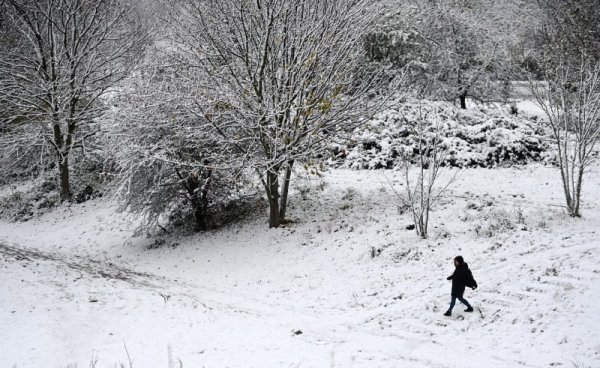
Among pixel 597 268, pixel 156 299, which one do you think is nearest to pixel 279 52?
pixel 156 299

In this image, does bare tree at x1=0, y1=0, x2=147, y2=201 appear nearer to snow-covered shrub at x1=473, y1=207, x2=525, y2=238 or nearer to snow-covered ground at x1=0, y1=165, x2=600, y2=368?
snow-covered ground at x1=0, y1=165, x2=600, y2=368

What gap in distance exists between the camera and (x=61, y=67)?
1955 cm

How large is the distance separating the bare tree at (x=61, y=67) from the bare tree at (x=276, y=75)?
8.28m

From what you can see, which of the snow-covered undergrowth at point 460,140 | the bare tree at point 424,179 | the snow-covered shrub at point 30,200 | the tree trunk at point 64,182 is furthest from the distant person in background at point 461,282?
the snow-covered shrub at point 30,200

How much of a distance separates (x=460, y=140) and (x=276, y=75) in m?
9.92

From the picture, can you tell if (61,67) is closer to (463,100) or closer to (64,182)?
(64,182)

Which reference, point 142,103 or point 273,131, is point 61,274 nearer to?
point 142,103

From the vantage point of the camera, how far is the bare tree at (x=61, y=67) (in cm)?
1936

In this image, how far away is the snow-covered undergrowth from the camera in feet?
59.9

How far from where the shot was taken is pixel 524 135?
746 inches

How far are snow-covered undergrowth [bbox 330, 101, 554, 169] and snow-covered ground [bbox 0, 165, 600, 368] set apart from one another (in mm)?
1683

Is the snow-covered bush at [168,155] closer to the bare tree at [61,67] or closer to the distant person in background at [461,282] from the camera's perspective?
the bare tree at [61,67]

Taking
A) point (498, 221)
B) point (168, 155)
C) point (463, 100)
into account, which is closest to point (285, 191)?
point (168, 155)

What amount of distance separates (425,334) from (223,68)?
10.2m
